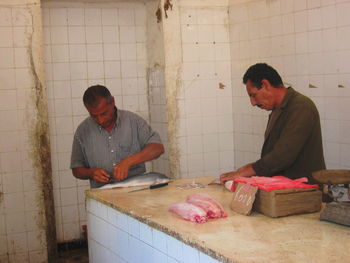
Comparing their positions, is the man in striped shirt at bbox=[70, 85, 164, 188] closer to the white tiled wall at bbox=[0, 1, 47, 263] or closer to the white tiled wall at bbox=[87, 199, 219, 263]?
the white tiled wall at bbox=[87, 199, 219, 263]

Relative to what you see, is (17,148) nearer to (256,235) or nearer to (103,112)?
(103,112)

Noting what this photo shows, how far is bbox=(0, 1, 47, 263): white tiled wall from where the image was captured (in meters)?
6.23

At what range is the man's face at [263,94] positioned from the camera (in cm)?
443

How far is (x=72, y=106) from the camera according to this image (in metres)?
7.09

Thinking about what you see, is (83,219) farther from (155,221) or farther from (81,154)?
(155,221)

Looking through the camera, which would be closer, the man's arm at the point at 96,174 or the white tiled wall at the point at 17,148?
the man's arm at the point at 96,174

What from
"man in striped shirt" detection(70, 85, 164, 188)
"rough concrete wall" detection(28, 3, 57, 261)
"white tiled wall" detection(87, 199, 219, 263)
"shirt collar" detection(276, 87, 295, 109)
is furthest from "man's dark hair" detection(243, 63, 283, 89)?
"rough concrete wall" detection(28, 3, 57, 261)

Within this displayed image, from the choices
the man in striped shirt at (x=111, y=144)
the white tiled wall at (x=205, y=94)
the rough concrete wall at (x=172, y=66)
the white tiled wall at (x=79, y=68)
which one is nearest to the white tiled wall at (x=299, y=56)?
the white tiled wall at (x=205, y=94)

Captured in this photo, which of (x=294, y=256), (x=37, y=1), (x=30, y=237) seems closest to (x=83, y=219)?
(x=30, y=237)

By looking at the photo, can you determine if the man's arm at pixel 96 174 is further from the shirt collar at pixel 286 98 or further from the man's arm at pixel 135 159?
the shirt collar at pixel 286 98

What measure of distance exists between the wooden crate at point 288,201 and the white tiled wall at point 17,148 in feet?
12.2

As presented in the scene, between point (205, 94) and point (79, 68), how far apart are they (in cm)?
165

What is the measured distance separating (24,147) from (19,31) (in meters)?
1.31

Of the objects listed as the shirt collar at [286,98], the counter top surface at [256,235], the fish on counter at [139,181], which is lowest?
the counter top surface at [256,235]
